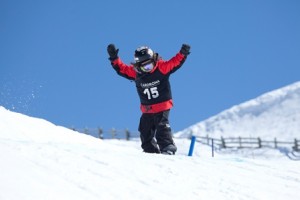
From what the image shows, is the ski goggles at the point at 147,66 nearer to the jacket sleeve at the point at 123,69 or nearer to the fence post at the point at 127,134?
the jacket sleeve at the point at 123,69

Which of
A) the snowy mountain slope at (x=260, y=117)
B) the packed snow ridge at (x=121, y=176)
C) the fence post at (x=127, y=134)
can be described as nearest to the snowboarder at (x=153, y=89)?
the packed snow ridge at (x=121, y=176)

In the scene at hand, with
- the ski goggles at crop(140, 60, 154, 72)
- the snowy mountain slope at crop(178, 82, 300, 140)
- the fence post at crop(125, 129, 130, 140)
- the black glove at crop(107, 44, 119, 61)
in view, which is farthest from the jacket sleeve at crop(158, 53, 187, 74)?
the snowy mountain slope at crop(178, 82, 300, 140)

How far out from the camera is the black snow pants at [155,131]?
24.3 ft

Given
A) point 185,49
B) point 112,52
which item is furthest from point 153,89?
point 112,52

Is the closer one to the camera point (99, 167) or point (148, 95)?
point (99, 167)

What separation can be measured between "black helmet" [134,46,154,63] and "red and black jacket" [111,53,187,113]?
16cm

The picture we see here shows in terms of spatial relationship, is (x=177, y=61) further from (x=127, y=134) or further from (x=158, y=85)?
(x=127, y=134)

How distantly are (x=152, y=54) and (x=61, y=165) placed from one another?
138 inches

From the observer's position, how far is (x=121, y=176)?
420 cm

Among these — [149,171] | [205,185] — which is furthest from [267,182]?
[149,171]

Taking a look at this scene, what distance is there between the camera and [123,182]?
13.3ft

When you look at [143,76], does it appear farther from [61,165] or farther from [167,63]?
[61,165]

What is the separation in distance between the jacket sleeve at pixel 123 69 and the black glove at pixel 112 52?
2.1 inches

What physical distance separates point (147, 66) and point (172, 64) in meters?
0.34
